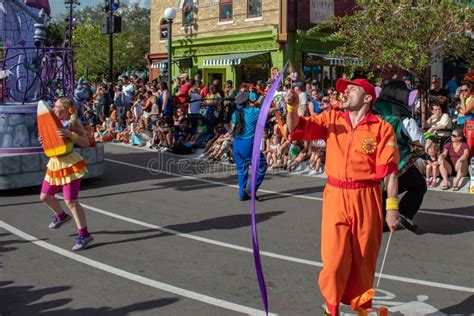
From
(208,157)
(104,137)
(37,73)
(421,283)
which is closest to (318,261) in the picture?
(421,283)

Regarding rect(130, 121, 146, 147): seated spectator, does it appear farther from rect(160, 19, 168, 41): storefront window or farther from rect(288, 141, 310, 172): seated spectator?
rect(160, 19, 168, 41): storefront window

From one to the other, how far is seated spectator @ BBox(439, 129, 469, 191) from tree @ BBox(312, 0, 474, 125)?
9.27 feet

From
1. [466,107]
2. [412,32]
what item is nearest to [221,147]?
[412,32]

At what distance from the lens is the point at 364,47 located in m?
14.7

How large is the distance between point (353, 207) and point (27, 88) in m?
9.29

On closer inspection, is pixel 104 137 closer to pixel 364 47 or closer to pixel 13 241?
pixel 364 47

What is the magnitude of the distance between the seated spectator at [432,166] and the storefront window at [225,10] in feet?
55.9

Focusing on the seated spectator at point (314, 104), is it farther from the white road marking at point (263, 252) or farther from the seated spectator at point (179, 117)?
the white road marking at point (263, 252)

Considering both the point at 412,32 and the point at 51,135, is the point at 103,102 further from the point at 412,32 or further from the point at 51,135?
the point at 51,135

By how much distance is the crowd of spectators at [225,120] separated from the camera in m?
11.5

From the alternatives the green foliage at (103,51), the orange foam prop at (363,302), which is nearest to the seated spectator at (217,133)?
the orange foam prop at (363,302)

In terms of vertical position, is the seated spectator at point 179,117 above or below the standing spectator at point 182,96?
below

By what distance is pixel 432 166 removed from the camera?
11.4 meters

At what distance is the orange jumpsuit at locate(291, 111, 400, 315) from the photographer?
4344mm
